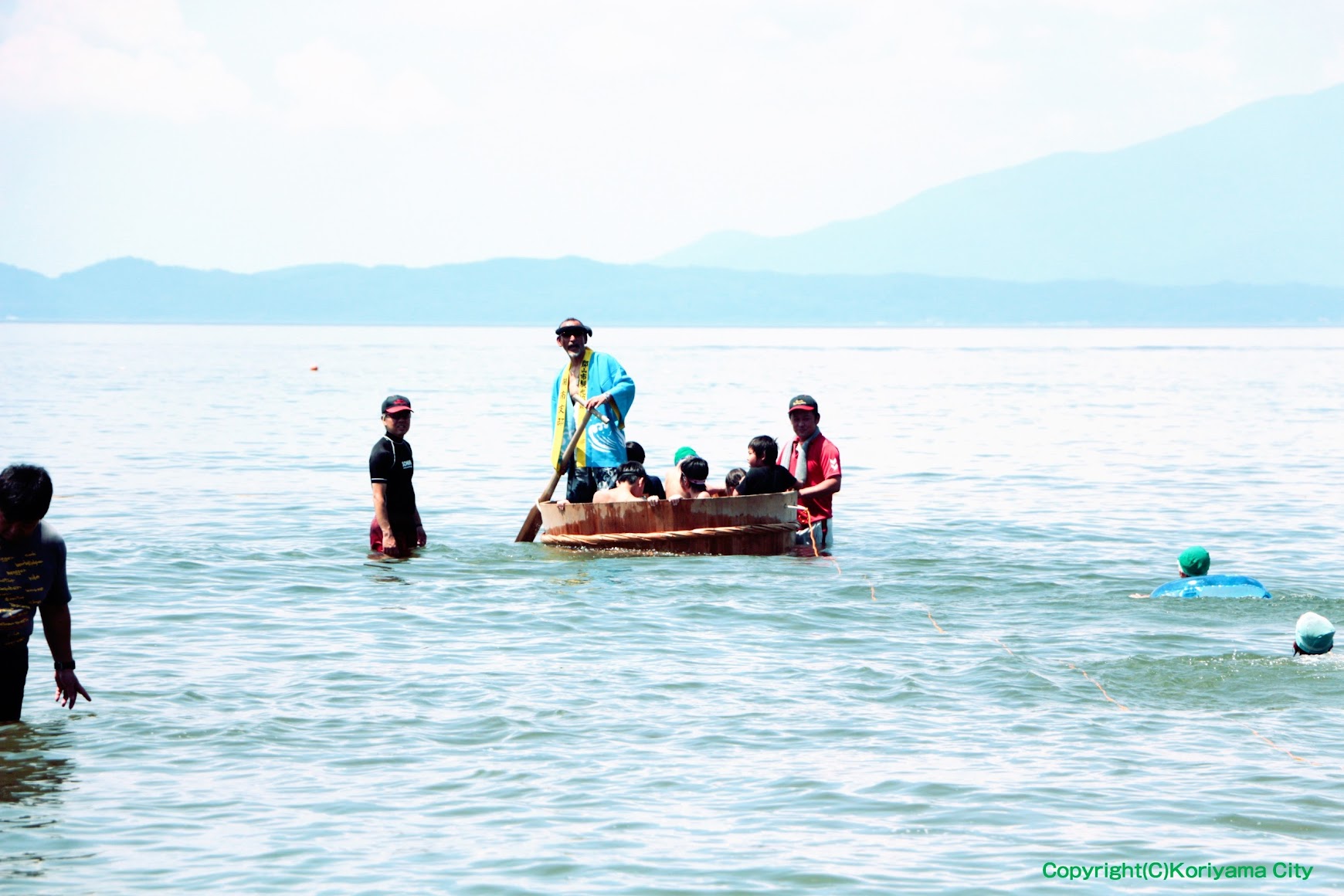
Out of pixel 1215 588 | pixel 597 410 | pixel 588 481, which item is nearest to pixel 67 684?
pixel 597 410

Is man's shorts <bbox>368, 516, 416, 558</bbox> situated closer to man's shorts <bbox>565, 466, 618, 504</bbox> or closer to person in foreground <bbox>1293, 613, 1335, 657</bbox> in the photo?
man's shorts <bbox>565, 466, 618, 504</bbox>

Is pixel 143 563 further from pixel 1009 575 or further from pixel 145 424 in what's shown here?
pixel 145 424

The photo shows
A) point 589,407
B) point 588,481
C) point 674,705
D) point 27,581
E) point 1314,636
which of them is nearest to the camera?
point 27,581

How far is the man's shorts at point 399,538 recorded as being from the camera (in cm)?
1355

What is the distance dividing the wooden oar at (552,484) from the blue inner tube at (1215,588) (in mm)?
5077

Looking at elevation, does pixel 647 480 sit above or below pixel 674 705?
above

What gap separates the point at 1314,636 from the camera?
9.96 meters

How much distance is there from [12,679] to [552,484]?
717 cm

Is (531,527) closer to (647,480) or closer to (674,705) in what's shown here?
(647,480)

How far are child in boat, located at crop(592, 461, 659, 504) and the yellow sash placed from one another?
1.08ft

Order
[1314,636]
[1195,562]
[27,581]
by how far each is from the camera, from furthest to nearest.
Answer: [1195,562] → [1314,636] → [27,581]

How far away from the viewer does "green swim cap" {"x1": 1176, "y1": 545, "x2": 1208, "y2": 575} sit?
502 inches

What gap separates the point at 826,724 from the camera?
8609 mm

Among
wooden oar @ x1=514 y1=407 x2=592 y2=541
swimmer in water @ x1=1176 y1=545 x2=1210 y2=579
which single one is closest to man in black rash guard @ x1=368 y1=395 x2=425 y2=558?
wooden oar @ x1=514 y1=407 x2=592 y2=541
